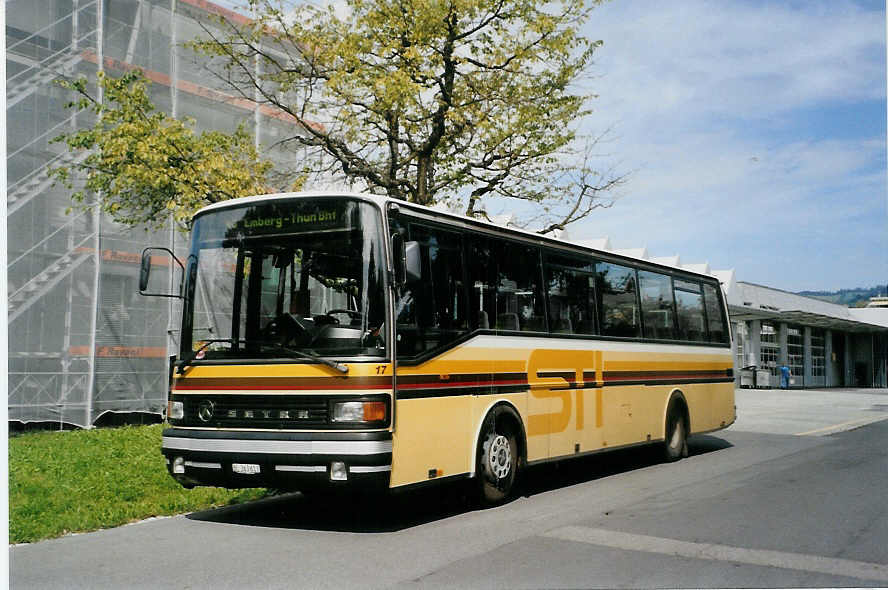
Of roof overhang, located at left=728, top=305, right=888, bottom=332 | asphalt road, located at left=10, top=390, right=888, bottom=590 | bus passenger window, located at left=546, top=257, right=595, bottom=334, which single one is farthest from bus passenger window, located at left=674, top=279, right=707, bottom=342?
roof overhang, located at left=728, top=305, right=888, bottom=332

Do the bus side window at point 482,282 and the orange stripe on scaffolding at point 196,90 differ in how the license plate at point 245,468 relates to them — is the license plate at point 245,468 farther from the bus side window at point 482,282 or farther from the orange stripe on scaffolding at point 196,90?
the orange stripe on scaffolding at point 196,90

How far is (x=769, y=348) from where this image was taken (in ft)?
182

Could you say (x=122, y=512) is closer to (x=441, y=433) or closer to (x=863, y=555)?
(x=441, y=433)

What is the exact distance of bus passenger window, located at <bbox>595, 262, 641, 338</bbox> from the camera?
1279 centimetres

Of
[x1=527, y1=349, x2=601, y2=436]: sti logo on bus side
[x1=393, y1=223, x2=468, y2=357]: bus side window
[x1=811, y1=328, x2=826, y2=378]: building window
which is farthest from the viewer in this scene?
[x1=811, y1=328, x2=826, y2=378]: building window

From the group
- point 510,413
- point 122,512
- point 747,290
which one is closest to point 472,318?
point 510,413

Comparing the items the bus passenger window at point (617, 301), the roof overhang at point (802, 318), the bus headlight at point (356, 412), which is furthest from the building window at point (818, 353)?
the bus headlight at point (356, 412)

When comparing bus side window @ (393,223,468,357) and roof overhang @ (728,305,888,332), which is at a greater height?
roof overhang @ (728,305,888,332)

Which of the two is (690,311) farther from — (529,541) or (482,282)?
(529,541)

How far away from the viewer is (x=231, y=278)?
29.9 feet

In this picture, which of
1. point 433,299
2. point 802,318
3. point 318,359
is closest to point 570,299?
point 433,299

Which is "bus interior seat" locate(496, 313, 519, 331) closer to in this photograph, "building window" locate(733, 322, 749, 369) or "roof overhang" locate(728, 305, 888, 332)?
"roof overhang" locate(728, 305, 888, 332)

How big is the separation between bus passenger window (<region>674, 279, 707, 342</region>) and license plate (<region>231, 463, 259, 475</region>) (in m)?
8.85

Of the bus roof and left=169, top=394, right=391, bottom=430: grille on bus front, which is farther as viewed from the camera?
the bus roof
